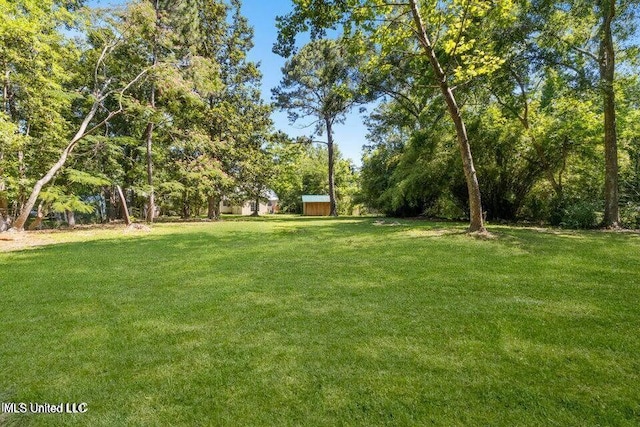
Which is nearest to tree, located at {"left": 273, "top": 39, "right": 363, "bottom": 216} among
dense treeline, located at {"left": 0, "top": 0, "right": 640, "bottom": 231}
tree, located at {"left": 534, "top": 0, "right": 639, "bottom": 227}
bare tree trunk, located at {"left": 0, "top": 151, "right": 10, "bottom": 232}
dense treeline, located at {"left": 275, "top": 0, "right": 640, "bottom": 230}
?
dense treeline, located at {"left": 0, "top": 0, "right": 640, "bottom": 231}

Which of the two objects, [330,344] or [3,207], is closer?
[330,344]

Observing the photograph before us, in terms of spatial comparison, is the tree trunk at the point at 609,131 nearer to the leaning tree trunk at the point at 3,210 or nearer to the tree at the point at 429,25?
the tree at the point at 429,25

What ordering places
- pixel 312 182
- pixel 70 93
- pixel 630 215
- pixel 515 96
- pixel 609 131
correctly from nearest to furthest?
pixel 609 131 < pixel 630 215 < pixel 515 96 < pixel 70 93 < pixel 312 182

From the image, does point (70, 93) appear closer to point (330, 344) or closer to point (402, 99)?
point (330, 344)

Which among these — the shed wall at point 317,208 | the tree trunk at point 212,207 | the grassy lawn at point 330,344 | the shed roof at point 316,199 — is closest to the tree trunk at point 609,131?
the grassy lawn at point 330,344

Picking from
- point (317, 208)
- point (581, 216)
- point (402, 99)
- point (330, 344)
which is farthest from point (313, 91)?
point (330, 344)

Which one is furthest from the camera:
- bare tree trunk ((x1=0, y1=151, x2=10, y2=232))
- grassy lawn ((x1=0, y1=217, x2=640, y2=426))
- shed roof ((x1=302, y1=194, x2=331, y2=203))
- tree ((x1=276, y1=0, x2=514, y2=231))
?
shed roof ((x1=302, y1=194, x2=331, y2=203))

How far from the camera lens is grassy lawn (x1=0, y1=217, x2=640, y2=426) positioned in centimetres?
172

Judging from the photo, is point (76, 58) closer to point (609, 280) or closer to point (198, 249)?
point (198, 249)

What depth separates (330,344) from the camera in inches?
95.8

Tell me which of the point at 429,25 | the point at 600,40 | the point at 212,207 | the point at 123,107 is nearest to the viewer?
the point at 429,25

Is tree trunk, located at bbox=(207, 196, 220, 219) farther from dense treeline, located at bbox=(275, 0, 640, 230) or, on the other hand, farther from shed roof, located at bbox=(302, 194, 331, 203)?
shed roof, located at bbox=(302, 194, 331, 203)

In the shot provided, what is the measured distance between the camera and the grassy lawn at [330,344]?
1.72m

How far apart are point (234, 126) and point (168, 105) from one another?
16.1 feet
